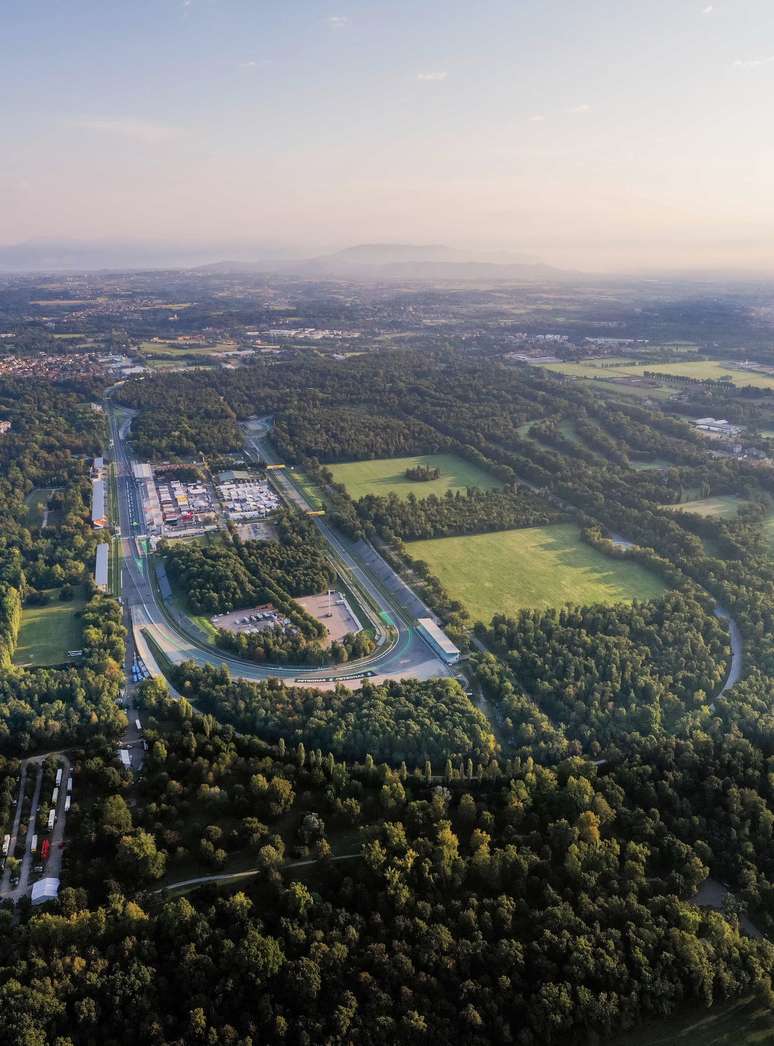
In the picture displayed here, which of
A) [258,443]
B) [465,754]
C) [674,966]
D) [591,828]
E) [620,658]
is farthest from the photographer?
[258,443]

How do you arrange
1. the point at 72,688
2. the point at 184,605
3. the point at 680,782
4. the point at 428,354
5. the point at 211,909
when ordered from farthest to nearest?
the point at 428,354
the point at 184,605
the point at 72,688
the point at 680,782
the point at 211,909

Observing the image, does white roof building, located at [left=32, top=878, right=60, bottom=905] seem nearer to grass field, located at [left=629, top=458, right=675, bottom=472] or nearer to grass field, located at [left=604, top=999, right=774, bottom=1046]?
grass field, located at [left=604, top=999, right=774, bottom=1046]

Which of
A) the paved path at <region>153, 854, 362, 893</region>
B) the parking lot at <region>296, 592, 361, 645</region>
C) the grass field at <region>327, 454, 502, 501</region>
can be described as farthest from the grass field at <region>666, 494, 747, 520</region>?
the paved path at <region>153, 854, 362, 893</region>

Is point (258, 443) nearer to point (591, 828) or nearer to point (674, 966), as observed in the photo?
point (591, 828)

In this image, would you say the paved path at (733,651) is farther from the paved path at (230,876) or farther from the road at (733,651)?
the paved path at (230,876)

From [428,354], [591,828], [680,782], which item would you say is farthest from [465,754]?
[428,354]
